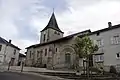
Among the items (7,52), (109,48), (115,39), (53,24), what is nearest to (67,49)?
(109,48)

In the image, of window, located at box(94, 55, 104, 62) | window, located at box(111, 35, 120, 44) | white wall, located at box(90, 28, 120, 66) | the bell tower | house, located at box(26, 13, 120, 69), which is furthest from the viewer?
the bell tower

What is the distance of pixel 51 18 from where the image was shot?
50562 mm

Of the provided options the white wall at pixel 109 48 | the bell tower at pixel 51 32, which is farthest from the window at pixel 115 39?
the bell tower at pixel 51 32

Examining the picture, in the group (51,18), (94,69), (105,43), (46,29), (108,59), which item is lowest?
(94,69)

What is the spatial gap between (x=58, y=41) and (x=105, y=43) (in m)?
11.3

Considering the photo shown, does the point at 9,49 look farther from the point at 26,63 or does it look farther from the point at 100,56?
the point at 100,56

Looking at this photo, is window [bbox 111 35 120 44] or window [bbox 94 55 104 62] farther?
window [bbox 94 55 104 62]

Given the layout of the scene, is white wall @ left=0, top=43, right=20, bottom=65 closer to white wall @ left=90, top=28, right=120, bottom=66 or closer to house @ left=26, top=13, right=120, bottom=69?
house @ left=26, top=13, right=120, bottom=69

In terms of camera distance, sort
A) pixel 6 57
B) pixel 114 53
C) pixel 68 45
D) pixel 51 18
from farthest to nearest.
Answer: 1. pixel 51 18
2. pixel 6 57
3. pixel 68 45
4. pixel 114 53

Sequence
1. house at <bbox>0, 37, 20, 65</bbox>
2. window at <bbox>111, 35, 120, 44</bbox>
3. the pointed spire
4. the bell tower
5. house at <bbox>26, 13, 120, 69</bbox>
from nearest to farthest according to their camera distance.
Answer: window at <bbox>111, 35, 120, 44</bbox> < house at <bbox>26, 13, 120, 69</bbox> < house at <bbox>0, 37, 20, 65</bbox> < the bell tower < the pointed spire

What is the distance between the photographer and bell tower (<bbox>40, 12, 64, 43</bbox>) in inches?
1765

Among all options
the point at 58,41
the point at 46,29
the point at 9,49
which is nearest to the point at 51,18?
the point at 46,29

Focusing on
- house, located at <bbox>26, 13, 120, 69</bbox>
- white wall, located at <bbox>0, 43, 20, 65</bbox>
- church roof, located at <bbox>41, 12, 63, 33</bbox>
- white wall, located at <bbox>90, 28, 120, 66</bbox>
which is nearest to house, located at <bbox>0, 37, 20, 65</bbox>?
white wall, located at <bbox>0, 43, 20, 65</bbox>

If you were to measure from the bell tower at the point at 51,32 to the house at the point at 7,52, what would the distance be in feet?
30.7
